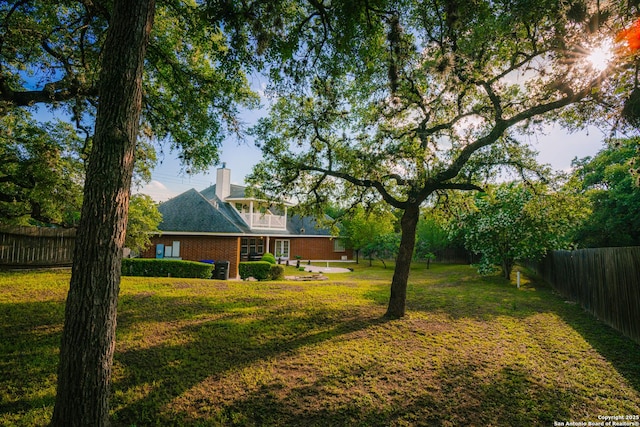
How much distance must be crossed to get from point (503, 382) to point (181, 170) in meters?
8.34

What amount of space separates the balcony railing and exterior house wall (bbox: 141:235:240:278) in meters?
5.28

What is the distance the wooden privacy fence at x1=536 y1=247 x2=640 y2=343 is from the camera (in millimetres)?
6391

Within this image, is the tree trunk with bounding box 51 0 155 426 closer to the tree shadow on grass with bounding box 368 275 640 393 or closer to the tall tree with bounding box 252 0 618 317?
the tall tree with bounding box 252 0 618 317

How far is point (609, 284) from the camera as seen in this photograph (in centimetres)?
764

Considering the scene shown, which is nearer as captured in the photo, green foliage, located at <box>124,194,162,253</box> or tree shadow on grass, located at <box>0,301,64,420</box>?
tree shadow on grass, located at <box>0,301,64,420</box>

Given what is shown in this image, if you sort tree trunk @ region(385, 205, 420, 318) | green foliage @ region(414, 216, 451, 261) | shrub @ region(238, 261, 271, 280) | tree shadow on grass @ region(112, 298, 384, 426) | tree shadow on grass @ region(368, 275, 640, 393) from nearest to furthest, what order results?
1. tree shadow on grass @ region(112, 298, 384, 426)
2. tree shadow on grass @ region(368, 275, 640, 393)
3. tree trunk @ region(385, 205, 420, 318)
4. shrub @ region(238, 261, 271, 280)
5. green foliage @ region(414, 216, 451, 261)

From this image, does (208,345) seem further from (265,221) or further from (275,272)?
(265,221)

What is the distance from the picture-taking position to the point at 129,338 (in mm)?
5398

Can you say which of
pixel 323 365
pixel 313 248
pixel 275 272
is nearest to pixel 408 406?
pixel 323 365

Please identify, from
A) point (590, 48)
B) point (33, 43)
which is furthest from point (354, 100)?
point (33, 43)

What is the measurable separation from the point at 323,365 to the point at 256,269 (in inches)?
467

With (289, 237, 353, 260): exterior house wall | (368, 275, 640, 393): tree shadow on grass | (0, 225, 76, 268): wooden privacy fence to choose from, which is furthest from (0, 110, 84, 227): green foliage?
(289, 237, 353, 260): exterior house wall

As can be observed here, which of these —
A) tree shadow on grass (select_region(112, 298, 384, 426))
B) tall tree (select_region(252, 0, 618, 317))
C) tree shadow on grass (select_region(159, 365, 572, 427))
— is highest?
tall tree (select_region(252, 0, 618, 317))

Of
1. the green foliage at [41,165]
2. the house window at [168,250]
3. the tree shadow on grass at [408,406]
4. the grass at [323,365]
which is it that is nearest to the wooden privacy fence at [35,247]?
the green foliage at [41,165]
